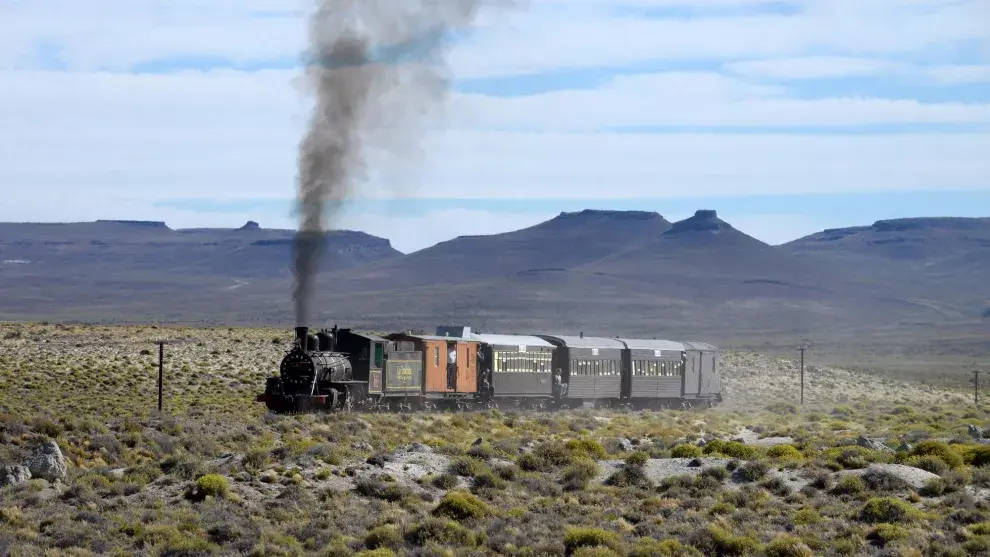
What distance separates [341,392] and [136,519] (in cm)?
1677

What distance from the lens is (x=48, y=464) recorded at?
27.9 metres

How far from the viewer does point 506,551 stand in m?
22.7

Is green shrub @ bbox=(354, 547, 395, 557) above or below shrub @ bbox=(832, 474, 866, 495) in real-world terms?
below

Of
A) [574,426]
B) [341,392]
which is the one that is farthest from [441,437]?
[574,426]

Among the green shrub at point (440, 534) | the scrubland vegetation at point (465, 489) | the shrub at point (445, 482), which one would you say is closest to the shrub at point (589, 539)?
the scrubland vegetation at point (465, 489)

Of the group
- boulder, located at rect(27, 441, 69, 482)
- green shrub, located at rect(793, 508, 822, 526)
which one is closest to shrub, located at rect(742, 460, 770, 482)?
green shrub, located at rect(793, 508, 822, 526)

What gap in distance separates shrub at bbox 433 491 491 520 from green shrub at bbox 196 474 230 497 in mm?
4746

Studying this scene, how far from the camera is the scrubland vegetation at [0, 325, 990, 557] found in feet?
75.1

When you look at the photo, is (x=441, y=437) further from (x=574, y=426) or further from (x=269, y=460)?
(x=269, y=460)

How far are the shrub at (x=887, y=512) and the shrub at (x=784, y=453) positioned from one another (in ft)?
24.3

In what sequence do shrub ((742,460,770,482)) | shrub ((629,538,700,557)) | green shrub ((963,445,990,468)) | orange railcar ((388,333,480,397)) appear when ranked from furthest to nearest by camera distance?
orange railcar ((388,333,480,397)), green shrub ((963,445,990,468)), shrub ((742,460,770,482)), shrub ((629,538,700,557))

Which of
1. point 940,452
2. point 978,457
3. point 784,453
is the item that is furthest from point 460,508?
point 978,457

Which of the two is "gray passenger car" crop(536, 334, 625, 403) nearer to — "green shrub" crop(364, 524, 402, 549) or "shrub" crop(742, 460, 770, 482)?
"shrub" crop(742, 460, 770, 482)

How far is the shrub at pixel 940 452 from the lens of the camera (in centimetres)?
3085
